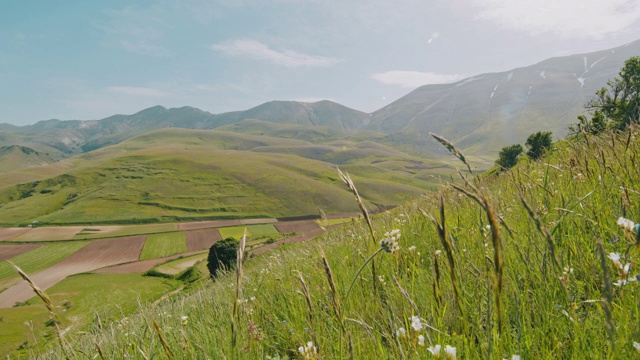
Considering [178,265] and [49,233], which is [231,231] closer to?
[178,265]

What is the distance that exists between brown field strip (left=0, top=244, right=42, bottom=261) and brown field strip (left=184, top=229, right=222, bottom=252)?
51715 mm

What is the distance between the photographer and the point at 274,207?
572ft

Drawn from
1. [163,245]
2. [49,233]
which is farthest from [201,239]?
[49,233]

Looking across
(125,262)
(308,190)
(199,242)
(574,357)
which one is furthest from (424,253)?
(308,190)

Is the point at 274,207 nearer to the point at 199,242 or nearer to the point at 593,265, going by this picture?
the point at 199,242

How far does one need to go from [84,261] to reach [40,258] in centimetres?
1691

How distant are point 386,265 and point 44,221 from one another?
19675 centimetres

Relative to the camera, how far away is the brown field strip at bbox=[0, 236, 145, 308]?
79312 mm

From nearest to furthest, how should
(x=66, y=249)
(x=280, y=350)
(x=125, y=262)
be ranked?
(x=280, y=350) < (x=125, y=262) < (x=66, y=249)

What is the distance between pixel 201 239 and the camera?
122m

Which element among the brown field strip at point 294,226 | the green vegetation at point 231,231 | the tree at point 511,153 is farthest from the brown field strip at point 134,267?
the tree at point 511,153

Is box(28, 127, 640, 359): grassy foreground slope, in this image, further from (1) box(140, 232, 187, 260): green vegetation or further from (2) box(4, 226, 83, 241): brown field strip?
(2) box(4, 226, 83, 241): brown field strip

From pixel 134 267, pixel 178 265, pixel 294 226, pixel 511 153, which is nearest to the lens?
pixel 511 153

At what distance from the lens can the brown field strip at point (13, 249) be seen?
10788cm
